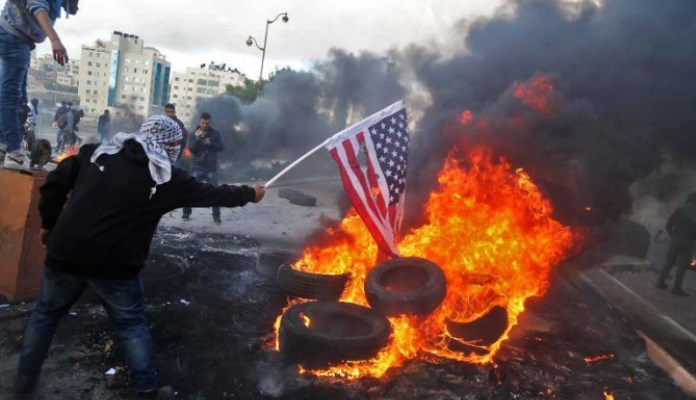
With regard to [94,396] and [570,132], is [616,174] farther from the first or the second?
[94,396]

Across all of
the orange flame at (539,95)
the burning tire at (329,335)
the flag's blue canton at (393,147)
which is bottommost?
the burning tire at (329,335)

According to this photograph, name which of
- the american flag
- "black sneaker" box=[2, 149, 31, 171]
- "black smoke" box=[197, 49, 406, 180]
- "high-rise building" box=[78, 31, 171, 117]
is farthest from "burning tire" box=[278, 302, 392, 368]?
"high-rise building" box=[78, 31, 171, 117]

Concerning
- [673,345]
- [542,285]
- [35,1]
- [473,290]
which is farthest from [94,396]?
[673,345]

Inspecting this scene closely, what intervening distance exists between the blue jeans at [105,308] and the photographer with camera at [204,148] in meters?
6.84

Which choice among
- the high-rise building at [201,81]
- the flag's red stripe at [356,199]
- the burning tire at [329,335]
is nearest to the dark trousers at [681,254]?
the flag's red stripe at [356,199]

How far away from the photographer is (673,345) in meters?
6.77

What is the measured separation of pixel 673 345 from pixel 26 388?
310 inches

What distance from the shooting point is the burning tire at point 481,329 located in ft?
19.6

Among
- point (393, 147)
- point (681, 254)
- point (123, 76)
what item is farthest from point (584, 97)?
point (123, 76)

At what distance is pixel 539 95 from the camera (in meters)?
9.22

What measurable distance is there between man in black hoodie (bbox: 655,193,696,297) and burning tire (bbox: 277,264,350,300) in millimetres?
8117

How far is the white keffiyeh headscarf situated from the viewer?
11.2ft

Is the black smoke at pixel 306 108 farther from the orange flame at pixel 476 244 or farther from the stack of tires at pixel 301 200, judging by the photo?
the orange flame at pixel 476 244

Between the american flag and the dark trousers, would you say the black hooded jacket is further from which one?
the dark trousers
